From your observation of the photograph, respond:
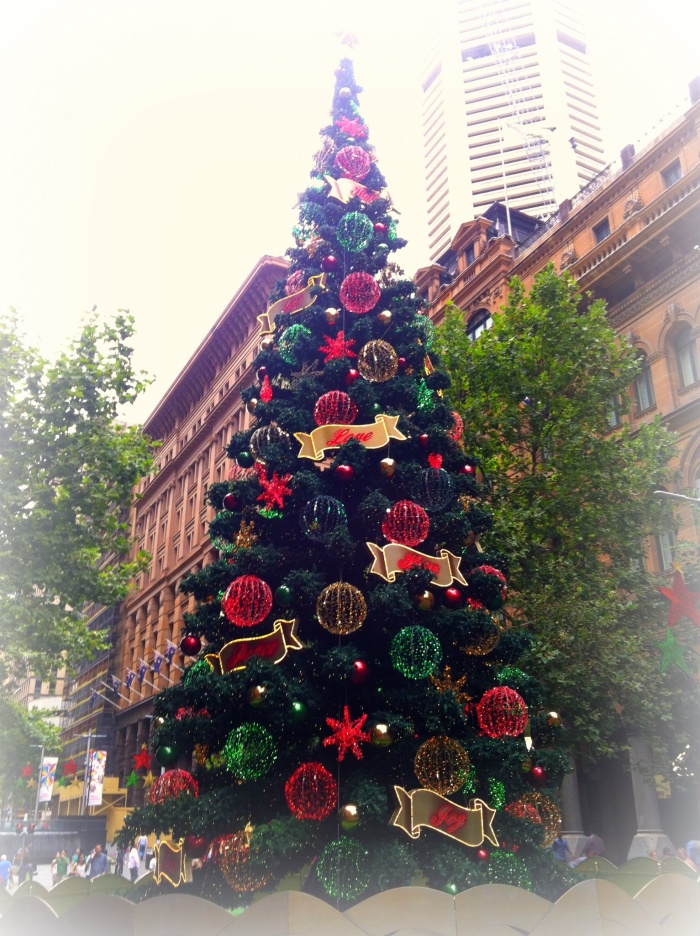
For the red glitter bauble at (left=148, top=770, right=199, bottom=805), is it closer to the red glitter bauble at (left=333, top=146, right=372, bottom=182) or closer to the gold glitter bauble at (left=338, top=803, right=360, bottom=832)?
the gold glitter bauble at (left=338, top=803, right=360, bottom=832)

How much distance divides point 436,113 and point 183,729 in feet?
381

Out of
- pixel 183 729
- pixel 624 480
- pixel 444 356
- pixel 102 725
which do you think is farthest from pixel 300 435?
pixel 102 725

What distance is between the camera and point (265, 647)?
32.8ft

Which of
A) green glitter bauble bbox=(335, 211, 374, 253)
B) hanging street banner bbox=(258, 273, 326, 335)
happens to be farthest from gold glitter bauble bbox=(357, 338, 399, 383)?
green glitter bauble bbox=(335, 211, 374, 253)

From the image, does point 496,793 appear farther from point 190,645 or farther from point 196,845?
point 190,645

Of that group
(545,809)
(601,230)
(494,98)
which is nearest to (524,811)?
(545,809)

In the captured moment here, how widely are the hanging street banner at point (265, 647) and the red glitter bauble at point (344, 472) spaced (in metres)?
1.98

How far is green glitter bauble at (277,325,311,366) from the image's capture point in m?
12.4

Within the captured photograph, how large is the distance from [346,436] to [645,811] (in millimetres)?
17536

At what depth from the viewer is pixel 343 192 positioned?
13195 millimetres

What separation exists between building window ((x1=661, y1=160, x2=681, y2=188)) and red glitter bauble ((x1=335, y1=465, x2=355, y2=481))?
21.4 m

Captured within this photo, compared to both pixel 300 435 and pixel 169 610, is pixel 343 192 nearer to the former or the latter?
pixel 300 435

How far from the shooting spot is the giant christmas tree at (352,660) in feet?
29.8

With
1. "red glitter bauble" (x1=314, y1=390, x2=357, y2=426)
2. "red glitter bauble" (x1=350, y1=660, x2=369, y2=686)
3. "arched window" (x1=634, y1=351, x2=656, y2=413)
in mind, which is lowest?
"red glitter bauble" (x1=350, y1=660, x2=369, y2=686)
